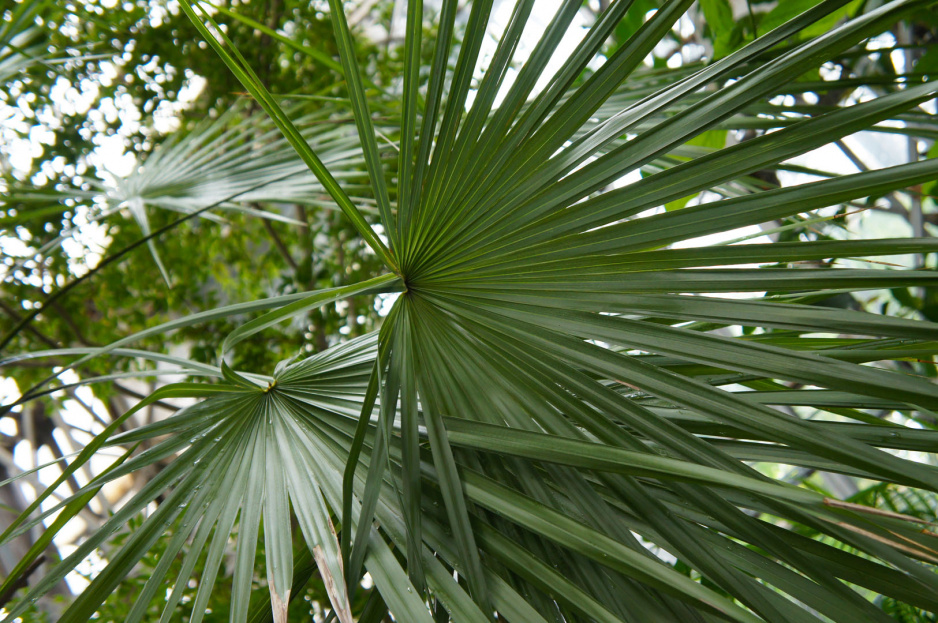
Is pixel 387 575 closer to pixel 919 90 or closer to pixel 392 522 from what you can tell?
pixel 392 522

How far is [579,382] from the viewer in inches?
23.2

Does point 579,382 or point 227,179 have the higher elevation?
point 227,179

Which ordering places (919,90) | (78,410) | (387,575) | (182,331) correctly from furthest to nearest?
(78,410) < (182,331) < (387,575) < (919,90)

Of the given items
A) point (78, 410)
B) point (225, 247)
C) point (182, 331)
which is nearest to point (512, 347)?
point (182, 331)

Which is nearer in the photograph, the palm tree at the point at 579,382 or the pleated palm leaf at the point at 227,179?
the palm tree at the point at 579,382

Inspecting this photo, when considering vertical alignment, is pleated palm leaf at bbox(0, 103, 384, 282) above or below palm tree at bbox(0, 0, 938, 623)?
above

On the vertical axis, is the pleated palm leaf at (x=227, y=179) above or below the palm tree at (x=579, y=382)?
above

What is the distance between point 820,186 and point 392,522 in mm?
501

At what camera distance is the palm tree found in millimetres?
482

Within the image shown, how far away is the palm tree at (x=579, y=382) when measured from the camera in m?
0.48

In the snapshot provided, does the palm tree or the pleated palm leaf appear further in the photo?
the pleated palm leaf

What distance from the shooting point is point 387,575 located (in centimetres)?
57

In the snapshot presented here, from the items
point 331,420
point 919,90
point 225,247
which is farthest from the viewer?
point 225,247

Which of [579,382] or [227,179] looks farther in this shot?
[227,179]
